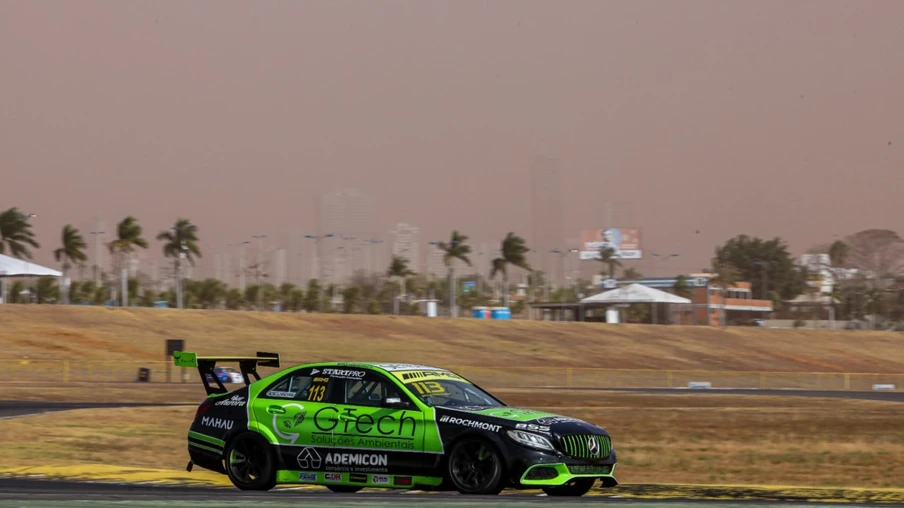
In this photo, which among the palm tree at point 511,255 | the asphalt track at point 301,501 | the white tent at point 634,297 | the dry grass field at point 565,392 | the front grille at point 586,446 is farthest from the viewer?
the palm tree at point 511,255

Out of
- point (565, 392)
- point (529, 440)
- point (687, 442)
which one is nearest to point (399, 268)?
point (565, 392)

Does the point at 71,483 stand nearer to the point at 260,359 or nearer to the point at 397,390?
the point at 260,359

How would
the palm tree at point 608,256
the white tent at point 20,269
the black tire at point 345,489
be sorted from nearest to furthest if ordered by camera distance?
the black tire at point 345,489 → the white tent at point 20,269 → the palm tree at point 608,256

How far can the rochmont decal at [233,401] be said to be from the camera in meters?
13.7

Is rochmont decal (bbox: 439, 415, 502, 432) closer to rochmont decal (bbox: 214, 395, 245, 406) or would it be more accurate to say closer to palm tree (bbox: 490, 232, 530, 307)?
rochmont decal (bbox: 214, 395, 245, 406)

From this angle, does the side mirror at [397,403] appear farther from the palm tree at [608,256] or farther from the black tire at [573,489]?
the palm tree at [608,256]

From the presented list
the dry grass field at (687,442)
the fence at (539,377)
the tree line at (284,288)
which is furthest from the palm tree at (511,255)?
the dry grass field at (687,442)

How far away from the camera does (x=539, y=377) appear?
6247 cm

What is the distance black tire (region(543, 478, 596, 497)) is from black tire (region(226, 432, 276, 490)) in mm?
3054

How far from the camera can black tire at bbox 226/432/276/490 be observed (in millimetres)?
13227

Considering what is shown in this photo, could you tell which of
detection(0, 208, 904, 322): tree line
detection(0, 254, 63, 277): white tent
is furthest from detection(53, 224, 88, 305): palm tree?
detection(0, 254, 63, 277): white tent

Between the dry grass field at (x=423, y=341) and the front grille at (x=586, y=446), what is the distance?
54767 millimetres

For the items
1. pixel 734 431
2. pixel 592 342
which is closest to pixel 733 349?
pixel 592 342

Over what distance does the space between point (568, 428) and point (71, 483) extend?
6415mm
